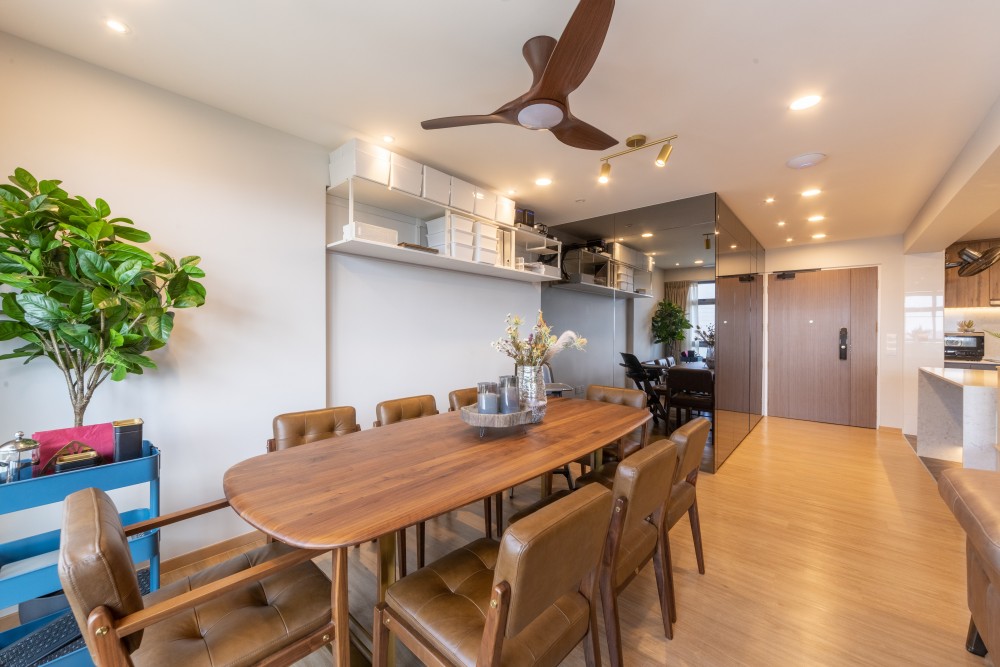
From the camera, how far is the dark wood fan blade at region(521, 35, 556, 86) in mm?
1663

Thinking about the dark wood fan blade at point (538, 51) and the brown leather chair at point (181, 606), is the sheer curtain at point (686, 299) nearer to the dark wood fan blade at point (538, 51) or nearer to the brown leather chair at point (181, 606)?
the dark wood fan blade at point (538, 51)

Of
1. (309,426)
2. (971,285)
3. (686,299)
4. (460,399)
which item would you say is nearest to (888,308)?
(971,285)

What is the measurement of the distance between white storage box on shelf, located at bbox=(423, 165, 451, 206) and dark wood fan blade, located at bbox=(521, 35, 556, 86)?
5.05ft

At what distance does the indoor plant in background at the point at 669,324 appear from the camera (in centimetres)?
424

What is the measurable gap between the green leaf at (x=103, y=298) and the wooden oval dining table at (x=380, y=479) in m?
1.02

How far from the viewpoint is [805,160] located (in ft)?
9.88

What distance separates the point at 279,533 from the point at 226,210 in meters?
2.29

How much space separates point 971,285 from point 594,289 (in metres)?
4.96

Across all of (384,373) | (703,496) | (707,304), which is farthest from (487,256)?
(703,496)

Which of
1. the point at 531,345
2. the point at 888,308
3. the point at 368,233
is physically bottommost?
the point at 531,345

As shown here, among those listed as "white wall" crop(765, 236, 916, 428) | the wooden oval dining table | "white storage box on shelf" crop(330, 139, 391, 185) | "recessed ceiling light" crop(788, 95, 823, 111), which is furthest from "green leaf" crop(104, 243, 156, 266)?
"white wall" crop(765, 236, 916, 428)

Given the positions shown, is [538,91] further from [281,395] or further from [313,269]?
[281,395]

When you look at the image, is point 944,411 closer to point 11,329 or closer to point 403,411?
point 403,411

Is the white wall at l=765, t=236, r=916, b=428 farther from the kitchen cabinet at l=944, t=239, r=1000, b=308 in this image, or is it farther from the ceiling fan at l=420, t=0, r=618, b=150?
the ceiling fan at l=420, t=0, r=618, b=150
